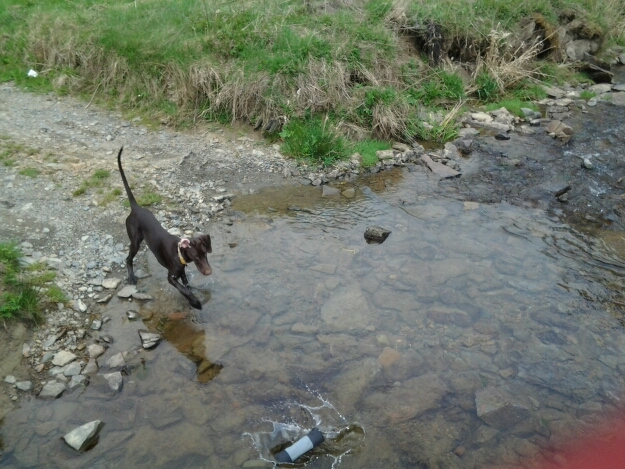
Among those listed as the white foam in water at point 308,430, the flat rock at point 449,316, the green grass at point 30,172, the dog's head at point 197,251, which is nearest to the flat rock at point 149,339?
the dog's head at point 197,251

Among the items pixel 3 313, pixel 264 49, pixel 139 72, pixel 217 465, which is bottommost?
pixel 217 465

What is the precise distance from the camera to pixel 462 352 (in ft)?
18.3

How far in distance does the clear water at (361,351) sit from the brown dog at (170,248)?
377 mm

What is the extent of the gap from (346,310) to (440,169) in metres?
4.33

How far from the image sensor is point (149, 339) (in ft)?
17.6

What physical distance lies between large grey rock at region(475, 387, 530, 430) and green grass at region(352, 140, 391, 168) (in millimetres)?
5072

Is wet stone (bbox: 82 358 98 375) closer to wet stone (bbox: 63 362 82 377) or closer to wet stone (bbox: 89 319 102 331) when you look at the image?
wet stone (bbox: 63 362 82 377)

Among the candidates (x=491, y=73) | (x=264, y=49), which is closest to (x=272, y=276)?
(x=264, y=49)

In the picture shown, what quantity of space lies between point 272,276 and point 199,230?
56.3 inches

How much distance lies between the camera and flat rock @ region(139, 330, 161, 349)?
534 centimetres

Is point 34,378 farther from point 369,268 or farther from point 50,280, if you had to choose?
point 369,268

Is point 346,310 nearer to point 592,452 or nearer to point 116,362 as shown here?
point 116,362

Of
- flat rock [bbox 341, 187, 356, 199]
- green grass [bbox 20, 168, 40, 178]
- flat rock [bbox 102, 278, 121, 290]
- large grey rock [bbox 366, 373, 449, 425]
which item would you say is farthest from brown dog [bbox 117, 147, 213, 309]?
flat rock [bbox 341, 187, 356, 199]

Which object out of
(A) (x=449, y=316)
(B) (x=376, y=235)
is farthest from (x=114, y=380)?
(B) (x=376, y=235)
